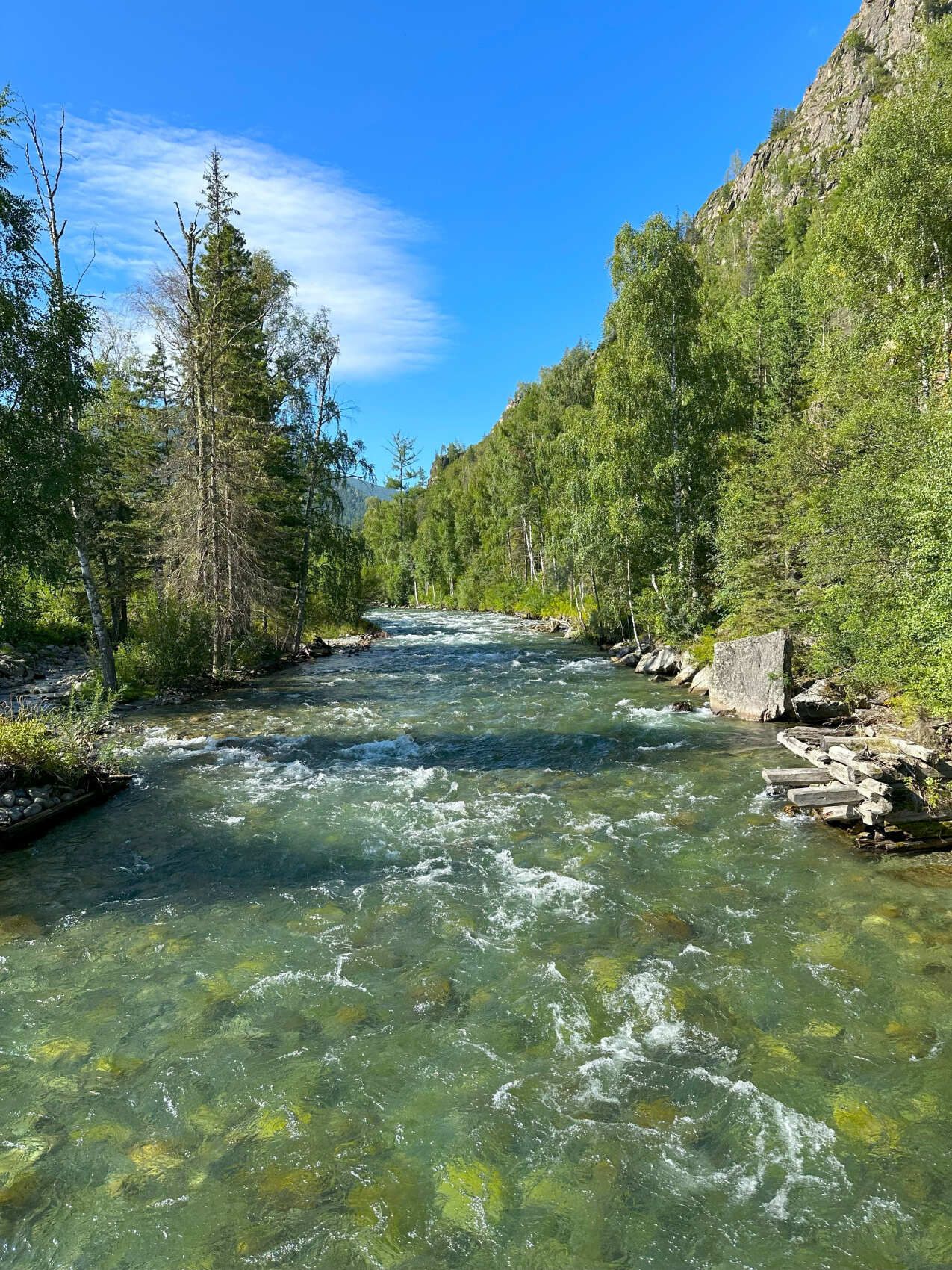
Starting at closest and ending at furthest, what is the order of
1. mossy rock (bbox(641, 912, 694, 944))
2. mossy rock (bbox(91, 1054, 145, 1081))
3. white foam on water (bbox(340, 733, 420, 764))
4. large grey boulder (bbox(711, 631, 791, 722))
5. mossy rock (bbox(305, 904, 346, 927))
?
mossy rock (bbox(91, 1054, 145, 1081)) < mossy rock (bbox(641, 912, 694, 944)) < mossy rock (bbox(305, 904, 346, 927)) < white foam on water (bbox(340, 733, 420, 764)) < large grey boulder (bbox(711, 631, 791, 722))

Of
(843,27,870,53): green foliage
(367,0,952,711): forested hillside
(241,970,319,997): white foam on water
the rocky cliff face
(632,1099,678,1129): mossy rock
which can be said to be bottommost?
(632,1099,678,1129): mossy rock

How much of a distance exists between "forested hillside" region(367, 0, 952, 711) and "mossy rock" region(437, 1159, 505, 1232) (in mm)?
8679

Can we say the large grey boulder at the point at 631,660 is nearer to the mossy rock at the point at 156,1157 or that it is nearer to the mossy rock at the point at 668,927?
the mossy rock at the point at 668,927

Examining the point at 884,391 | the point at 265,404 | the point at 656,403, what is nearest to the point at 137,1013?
the point at 884,391

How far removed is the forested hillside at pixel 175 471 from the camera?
1404 cm

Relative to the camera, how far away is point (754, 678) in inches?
662

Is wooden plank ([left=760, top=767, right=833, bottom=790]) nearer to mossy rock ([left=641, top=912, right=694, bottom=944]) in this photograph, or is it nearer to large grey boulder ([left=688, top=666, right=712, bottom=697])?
mossy rock ([left=641, top=912, right=694, bottom=944])

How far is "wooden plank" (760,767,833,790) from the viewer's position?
10.7 meters

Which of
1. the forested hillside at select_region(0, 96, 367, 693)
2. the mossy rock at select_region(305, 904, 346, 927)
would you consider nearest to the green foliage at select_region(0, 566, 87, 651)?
the forested hillside at select_region(0, 96, 367, 693)

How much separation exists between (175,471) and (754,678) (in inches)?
842

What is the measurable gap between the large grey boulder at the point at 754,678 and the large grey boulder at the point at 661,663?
17.9ft

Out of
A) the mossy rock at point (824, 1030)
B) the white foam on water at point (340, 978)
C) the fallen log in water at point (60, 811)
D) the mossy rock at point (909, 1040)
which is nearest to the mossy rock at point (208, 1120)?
the white foam on water at point (340, 978)

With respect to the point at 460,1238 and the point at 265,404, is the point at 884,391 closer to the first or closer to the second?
the point at 460,1238

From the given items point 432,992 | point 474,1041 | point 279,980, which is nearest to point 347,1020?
point 432,992
